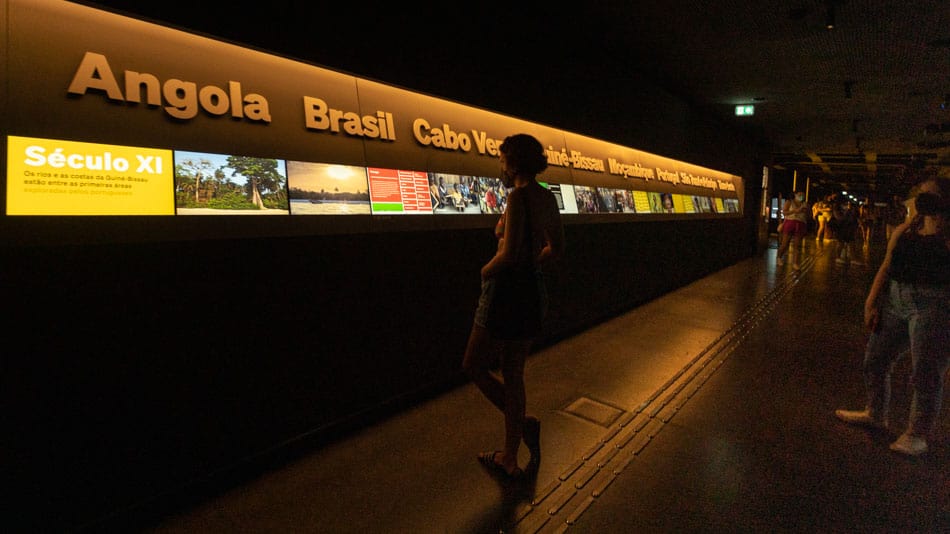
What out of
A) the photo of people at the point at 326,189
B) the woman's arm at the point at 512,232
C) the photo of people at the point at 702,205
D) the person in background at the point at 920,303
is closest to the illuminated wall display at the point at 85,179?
the photo of people at the point at 326,189

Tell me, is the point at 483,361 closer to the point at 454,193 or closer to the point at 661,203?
the point at 454,193

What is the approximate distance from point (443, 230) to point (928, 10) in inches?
200

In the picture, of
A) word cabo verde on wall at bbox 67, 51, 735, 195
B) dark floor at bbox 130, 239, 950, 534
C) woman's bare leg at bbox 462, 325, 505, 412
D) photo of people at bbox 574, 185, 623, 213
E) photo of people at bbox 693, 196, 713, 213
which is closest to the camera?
word cabo verde on wall at bbox 67, 51, 735, 195

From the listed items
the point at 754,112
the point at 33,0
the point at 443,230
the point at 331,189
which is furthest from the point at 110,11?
the point at 754,112

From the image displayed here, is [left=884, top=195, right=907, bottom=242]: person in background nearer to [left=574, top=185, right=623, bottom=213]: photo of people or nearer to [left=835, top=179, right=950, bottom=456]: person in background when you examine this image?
[left=835, top=179, right=950, bottom=456]: person in background

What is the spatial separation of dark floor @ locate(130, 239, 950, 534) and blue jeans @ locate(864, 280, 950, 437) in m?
0.30

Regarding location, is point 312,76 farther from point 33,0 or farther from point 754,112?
point 754,112

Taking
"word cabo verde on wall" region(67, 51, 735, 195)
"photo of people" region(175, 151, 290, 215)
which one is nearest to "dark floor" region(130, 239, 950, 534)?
"photo of people" region(175, 151, 290, 215)

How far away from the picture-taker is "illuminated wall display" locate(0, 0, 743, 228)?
5.56 feet

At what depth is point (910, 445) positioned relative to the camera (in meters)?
2.64

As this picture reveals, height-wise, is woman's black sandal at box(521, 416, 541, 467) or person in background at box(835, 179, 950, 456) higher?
person in background at box(835, 179, 950, 456)

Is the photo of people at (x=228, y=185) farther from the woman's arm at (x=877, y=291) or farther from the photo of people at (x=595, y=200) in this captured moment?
the woman's arm at (x=877, y=291)

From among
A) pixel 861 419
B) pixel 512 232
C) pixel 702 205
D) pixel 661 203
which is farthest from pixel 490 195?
pixel 702 205

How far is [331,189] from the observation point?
2656 millimetres
